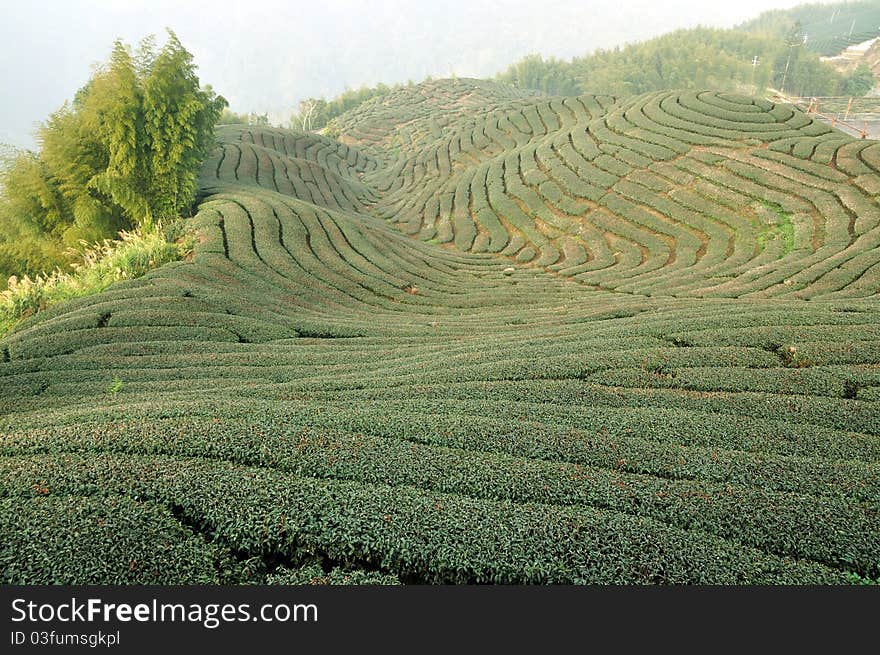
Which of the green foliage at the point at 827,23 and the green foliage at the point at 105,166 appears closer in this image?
the green foliage at the point at 105,166

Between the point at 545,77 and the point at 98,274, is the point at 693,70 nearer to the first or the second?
the point at 545,77

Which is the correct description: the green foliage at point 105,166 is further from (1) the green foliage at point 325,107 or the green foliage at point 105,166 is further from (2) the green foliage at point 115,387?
(1) the green foliage at point 325,107

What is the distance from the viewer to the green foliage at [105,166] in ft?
49.1

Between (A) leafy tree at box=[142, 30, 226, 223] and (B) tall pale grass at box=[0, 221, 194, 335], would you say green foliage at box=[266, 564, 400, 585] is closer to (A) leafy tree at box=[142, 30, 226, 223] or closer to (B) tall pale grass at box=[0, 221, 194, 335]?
(B) tall pale grass at box=[0, 221, 194, 335]

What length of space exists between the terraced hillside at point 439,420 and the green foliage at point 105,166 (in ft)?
7.52

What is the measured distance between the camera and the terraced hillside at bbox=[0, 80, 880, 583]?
3.87m

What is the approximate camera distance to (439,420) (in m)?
5.87

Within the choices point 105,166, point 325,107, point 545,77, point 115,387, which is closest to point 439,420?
point 115,387

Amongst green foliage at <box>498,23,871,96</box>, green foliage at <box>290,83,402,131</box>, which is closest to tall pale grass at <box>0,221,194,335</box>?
green foliage at <box>290,83,402,131</box>

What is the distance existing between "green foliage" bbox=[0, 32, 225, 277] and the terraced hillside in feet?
7.52

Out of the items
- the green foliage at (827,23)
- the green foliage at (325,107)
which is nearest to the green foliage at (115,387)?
the green foliage at (325,107)

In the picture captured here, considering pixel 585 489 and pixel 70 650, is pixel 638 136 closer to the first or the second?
pixel 585 489

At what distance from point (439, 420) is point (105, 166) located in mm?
16000

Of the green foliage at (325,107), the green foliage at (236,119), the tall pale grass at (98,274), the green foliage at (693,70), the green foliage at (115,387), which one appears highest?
the green foliage at (693,70)
